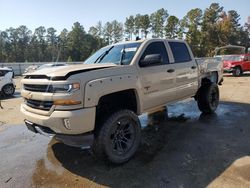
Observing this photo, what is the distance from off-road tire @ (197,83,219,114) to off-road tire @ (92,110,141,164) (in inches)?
127

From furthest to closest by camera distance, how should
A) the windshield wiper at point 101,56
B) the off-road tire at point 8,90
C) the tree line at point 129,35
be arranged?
the tree line at point 129,35
the off-road tire at point 8,90
the windshield wiper at point 101,56

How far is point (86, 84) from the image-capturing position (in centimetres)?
363

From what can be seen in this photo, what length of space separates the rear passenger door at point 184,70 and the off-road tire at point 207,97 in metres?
0.62

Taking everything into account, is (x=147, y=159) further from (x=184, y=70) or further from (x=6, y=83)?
(x=6, y=83)

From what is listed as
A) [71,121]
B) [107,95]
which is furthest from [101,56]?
[71,121]

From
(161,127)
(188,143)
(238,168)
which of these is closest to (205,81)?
(161,127)

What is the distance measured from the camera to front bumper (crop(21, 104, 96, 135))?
355 cm

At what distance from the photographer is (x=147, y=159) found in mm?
4242

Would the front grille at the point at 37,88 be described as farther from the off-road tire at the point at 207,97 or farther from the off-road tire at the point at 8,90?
the off-road tire at the point at 8,90

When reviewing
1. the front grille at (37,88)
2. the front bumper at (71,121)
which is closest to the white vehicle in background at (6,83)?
the front grille at (37,88)

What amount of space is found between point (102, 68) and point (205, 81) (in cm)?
416

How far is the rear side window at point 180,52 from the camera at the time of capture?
18.5 feet

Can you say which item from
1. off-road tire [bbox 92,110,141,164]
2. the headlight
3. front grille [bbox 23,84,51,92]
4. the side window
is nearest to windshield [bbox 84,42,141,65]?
the side window

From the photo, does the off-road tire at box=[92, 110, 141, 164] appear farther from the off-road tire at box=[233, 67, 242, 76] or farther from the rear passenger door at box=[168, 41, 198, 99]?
the off-road tire at box=[233, 67, 242, 76]
